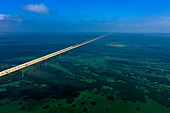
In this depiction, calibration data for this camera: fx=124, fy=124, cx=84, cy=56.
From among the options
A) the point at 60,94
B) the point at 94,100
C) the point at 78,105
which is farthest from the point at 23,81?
the point at 94,100

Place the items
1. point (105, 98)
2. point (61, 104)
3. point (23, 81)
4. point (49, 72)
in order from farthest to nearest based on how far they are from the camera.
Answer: point (49, 72) < point (23, 81) < point (105, 98) < point (61, 104)

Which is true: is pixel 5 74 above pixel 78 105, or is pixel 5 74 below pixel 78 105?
above

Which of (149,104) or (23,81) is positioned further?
(23,81)

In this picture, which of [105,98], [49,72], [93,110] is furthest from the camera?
[49,72]

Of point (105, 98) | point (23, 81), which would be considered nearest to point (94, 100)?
point (105, 98)

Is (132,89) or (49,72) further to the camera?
(49,72)

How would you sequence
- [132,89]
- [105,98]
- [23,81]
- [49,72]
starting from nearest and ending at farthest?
1. [105,98]
2. [132,89]
3. [23,81]
4. [49,72]

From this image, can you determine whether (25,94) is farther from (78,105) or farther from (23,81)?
(78,105)

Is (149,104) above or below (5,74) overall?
below

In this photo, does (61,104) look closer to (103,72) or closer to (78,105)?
(78,105)
